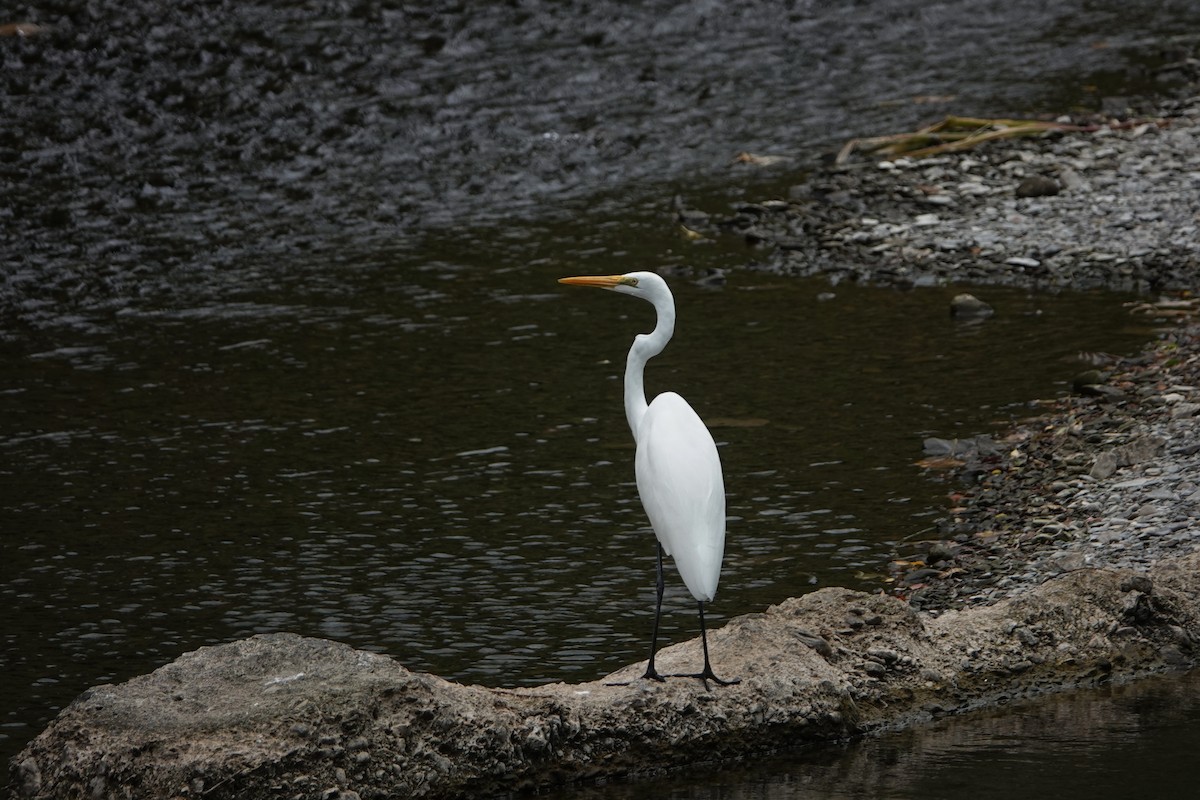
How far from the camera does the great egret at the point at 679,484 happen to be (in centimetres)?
830

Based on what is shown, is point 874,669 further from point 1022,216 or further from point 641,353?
point 1022,216

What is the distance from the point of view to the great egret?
8.30m

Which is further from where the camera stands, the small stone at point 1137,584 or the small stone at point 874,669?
the small stone at point 1137,584

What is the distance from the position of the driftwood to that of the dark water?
1.58m

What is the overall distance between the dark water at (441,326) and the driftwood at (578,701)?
1.58 m

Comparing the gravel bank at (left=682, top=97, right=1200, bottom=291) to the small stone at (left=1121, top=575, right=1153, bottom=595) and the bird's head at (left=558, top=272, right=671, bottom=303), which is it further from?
the bird's head at (left=558, top=272, right=671, bottom=303)

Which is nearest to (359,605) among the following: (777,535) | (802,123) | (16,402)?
(777,535)

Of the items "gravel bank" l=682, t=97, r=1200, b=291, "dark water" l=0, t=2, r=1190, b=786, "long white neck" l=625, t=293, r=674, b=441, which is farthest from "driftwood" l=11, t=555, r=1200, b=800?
"gravel bank" l=682, t=97, r=1200, b=291

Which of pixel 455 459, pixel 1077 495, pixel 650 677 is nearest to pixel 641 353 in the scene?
pixel 650 677

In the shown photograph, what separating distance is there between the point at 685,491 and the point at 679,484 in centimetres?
5

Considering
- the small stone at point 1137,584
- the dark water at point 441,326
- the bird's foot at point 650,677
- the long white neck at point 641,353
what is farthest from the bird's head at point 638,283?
the small stone at point 1137,584

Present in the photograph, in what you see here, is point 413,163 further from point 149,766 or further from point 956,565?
point 149,766

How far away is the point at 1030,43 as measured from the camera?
27891 millimetres

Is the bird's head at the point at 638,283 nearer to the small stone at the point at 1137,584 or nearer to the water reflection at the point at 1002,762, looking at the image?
the water reflection at the point at 1002,762
